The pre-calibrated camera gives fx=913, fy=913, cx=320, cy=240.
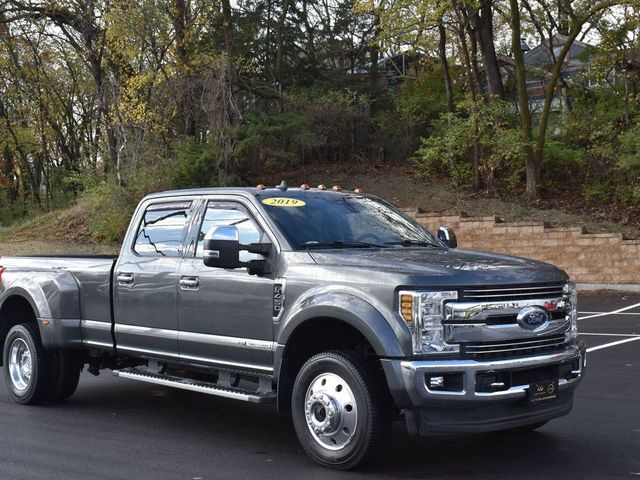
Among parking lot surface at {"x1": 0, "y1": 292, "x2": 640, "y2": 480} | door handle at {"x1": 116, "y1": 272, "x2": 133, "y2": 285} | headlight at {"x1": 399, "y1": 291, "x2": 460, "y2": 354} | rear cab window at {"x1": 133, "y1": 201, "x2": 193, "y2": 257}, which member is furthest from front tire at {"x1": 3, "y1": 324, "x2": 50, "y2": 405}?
headlight at {"x1": 399, "y1": 291, "x2": 460, "y2": 354}

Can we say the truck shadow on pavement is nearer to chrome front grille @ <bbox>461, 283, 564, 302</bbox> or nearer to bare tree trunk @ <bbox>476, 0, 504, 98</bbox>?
chrome front grille @ <bbox>461, 283, 564, 302</bbox>

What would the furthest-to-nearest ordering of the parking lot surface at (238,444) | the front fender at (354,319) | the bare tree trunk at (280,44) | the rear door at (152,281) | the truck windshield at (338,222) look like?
the bare tree trunk at (280,44), the rear door at (152,281), the truck windshield at (338,222), the parking lot surface at (238,444), the front fender at (354,319)

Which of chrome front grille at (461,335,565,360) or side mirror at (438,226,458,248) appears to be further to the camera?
side mirror at (438,226,458,248)

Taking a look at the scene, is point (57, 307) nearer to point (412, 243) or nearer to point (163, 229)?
point (163, 229)

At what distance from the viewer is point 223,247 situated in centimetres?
685

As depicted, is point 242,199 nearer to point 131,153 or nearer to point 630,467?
point 630,467

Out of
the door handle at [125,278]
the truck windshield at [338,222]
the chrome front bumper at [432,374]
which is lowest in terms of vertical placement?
the chrome front bumper at [432,374]

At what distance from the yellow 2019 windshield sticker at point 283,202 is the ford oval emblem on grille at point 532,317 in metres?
2.21

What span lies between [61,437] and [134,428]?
66 cm

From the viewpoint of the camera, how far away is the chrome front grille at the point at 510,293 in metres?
6.09

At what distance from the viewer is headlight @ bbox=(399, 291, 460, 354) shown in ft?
19.7

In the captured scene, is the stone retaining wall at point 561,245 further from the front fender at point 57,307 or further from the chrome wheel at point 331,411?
the chrome wheel at point 331,411

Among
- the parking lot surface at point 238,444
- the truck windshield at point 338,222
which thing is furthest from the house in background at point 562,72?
the truck windshield at point 338,222

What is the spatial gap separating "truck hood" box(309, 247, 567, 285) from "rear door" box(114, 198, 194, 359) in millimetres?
1621
